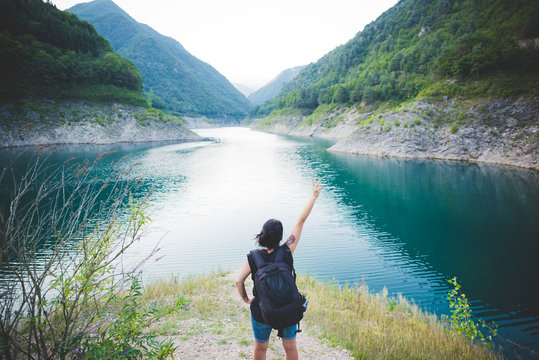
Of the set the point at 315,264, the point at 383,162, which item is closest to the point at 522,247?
the point at 315,264

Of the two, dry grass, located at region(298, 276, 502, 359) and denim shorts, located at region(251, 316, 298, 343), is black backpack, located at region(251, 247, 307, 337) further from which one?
dry grass, located at region(298, 276, 502, 359)

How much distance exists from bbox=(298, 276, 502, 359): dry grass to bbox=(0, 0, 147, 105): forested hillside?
8299 cm

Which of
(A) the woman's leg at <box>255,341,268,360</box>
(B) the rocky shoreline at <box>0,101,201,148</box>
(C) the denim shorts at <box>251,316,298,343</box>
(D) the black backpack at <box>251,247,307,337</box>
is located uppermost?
(B) the rocky shoreline at <box>0,101,201,148</box>

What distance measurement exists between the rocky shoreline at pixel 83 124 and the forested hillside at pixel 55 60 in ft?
14.0

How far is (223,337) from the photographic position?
6883mm

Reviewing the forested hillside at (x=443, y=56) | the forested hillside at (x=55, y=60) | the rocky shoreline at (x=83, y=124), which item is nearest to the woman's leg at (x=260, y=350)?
the forested hillside at (x=443, y=56)

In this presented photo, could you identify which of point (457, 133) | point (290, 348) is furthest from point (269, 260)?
point (457, 133)

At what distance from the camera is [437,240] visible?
16.4 meters

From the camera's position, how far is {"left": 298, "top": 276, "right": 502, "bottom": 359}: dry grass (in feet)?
22.2

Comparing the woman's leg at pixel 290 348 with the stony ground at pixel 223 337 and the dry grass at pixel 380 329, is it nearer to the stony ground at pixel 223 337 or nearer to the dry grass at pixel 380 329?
the stony ground at pixel 223 337

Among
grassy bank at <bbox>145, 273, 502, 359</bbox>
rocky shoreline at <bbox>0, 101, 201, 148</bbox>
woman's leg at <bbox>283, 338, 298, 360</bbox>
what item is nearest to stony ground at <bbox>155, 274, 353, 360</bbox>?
grassy bank at <bbox>145, 273, 502, 359</bbox>

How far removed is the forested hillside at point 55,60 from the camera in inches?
2655

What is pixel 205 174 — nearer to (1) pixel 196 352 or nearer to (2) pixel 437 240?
(2) pixel 437 240

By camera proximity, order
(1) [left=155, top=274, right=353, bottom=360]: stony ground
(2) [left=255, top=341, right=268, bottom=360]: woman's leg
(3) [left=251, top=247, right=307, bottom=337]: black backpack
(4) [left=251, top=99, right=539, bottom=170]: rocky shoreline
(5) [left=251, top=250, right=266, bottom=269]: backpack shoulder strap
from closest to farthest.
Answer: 1. (3) [left=251, top=247, right=307, bottom=337]: black backpack
2. (5) [left=251, top=250, right=266, bottom=269]: backpack shoulder strap
3. (2) [left=255, top=341, right=268, bottom=360]: woman's leg
4. (1) [left=155, top=274, right=353, bottom=360]: stony ground
5. (4) [left=251, top=99, right=539, bottom=170]: rocky shoreline
